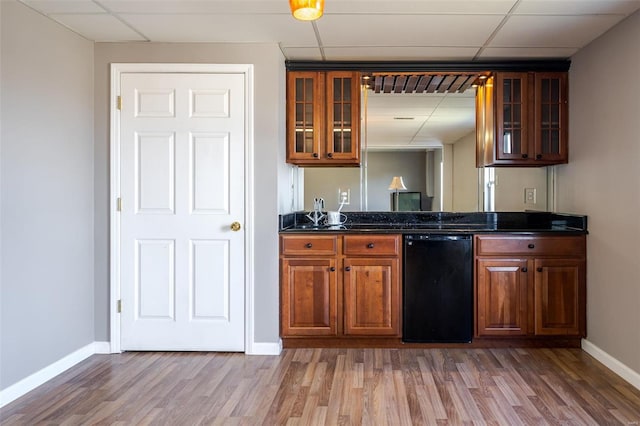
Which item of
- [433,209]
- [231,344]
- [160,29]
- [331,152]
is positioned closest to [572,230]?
[433,209]

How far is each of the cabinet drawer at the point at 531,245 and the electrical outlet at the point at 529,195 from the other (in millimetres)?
630

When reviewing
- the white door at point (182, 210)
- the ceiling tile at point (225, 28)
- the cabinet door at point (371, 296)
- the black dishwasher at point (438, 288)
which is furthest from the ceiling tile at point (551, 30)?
the white door at point (182, 210)

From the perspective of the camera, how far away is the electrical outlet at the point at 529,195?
3719 mm

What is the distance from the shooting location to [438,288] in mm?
3152

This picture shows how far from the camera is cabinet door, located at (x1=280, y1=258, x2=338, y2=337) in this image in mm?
3170

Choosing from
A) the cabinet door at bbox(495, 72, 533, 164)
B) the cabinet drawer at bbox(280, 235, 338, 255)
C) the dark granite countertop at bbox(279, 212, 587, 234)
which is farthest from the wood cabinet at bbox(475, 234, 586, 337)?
the cabinet drawer at bbox(280, 235, 338, 255)

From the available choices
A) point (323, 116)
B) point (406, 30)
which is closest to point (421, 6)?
point (406, 30)

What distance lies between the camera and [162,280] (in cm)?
313

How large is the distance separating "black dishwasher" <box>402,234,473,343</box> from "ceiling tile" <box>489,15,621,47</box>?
142 centimetres

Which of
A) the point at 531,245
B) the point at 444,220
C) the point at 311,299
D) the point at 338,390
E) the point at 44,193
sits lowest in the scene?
the point at 338,390

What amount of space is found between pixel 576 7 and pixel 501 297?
1.96m

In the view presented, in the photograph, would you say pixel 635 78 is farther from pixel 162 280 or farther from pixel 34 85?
pixel 34 85

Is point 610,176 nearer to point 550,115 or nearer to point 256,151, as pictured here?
point 550,115

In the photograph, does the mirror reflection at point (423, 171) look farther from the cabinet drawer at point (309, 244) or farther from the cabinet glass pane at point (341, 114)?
the cabinet drawer at point (309, 244)
